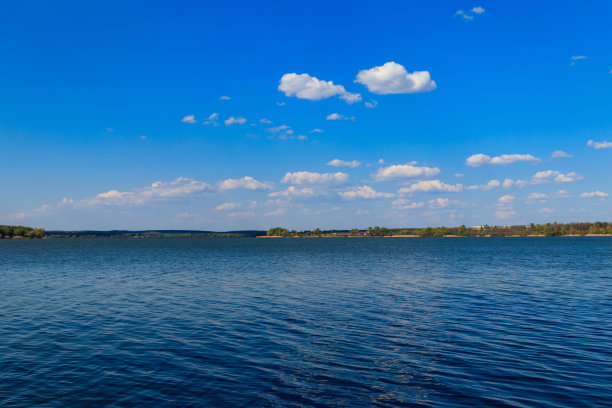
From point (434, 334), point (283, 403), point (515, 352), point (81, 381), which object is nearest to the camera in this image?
point (283, 403)

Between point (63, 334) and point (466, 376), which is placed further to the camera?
point (63, 334)

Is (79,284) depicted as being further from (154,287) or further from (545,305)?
(545,305)

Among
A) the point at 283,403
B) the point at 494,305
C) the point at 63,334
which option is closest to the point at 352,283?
the point at 494,305

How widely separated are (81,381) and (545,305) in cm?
3705

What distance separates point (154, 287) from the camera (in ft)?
165

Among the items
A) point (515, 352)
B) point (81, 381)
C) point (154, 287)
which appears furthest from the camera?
point (154, 287)

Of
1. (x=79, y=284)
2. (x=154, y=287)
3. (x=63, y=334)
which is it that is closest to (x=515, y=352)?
(x=63, y=334)

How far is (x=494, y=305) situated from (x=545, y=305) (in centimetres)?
468

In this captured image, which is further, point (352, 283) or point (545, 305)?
point (352, 283)

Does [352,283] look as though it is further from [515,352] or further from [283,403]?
[283,403]

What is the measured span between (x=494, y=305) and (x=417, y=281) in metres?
18.8

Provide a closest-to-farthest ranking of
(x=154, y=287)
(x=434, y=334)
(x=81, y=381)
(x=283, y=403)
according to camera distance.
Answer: (x=283, y=403) → (x=81, y=381) → (x=434, y=334) → (x=154, y=287)

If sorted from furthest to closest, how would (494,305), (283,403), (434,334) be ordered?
1. (494,305)
2. (434,334)
3. (283,403)

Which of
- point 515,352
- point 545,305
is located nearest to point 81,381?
point 515,352
